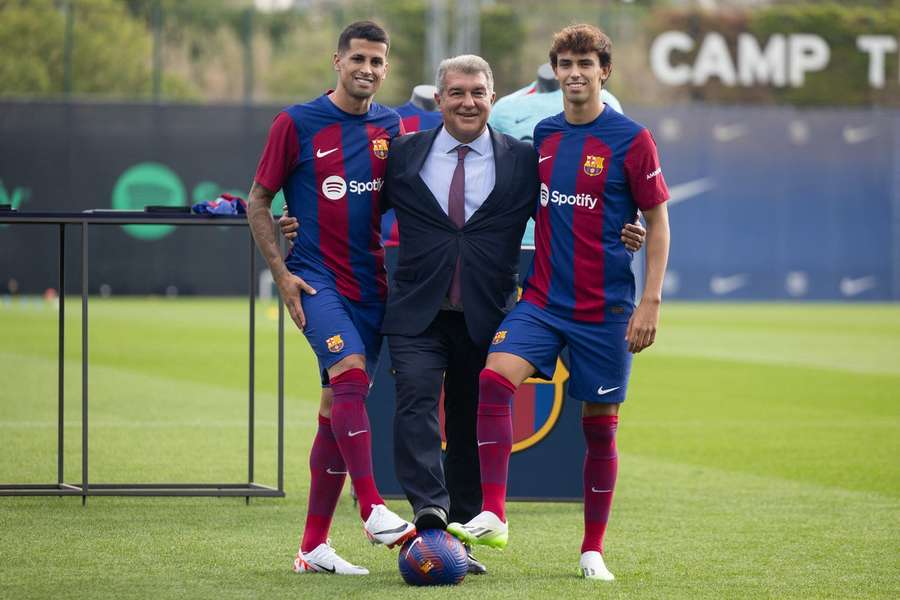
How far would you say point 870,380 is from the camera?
14.2 meters

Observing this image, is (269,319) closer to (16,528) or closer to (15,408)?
(15,408)

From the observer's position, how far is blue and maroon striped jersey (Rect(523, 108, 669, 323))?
5.30 metres

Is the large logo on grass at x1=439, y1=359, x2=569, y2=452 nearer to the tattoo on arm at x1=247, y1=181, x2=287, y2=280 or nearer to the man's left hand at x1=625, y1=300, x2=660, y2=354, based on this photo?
the man's left hand at x1=625, y1=300, x2=660, y2=354

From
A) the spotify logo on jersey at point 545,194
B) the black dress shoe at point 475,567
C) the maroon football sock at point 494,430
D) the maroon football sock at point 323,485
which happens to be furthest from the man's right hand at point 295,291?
the black dress shoe at point 475,567

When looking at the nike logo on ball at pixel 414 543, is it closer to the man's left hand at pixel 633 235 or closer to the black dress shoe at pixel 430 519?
the black dress shoe at pixel 430 519

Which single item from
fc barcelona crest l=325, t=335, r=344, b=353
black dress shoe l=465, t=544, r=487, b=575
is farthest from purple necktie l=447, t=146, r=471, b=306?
black dress shoe l=465, t=544, r=487, b=575

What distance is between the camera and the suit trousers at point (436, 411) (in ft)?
17.1

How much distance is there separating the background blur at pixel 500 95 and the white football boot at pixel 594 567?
21.5 m

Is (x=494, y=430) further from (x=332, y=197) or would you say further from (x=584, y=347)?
(x=332, y=197)

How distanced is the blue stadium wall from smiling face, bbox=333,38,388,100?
2283cm

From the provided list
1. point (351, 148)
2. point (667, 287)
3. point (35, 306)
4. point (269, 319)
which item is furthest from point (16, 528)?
point (667, 287)

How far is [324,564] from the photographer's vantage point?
17.8 feet

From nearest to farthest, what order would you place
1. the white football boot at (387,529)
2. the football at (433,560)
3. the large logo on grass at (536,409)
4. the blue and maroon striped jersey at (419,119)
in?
1. the white football boot at (387,529)
2. the football at (433,560)
3. the large logo on grass at (536,409)
4. the blue and maroon striped jersey at (419,119)

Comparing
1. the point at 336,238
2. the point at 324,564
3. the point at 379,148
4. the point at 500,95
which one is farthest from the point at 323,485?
the point at 500,95
